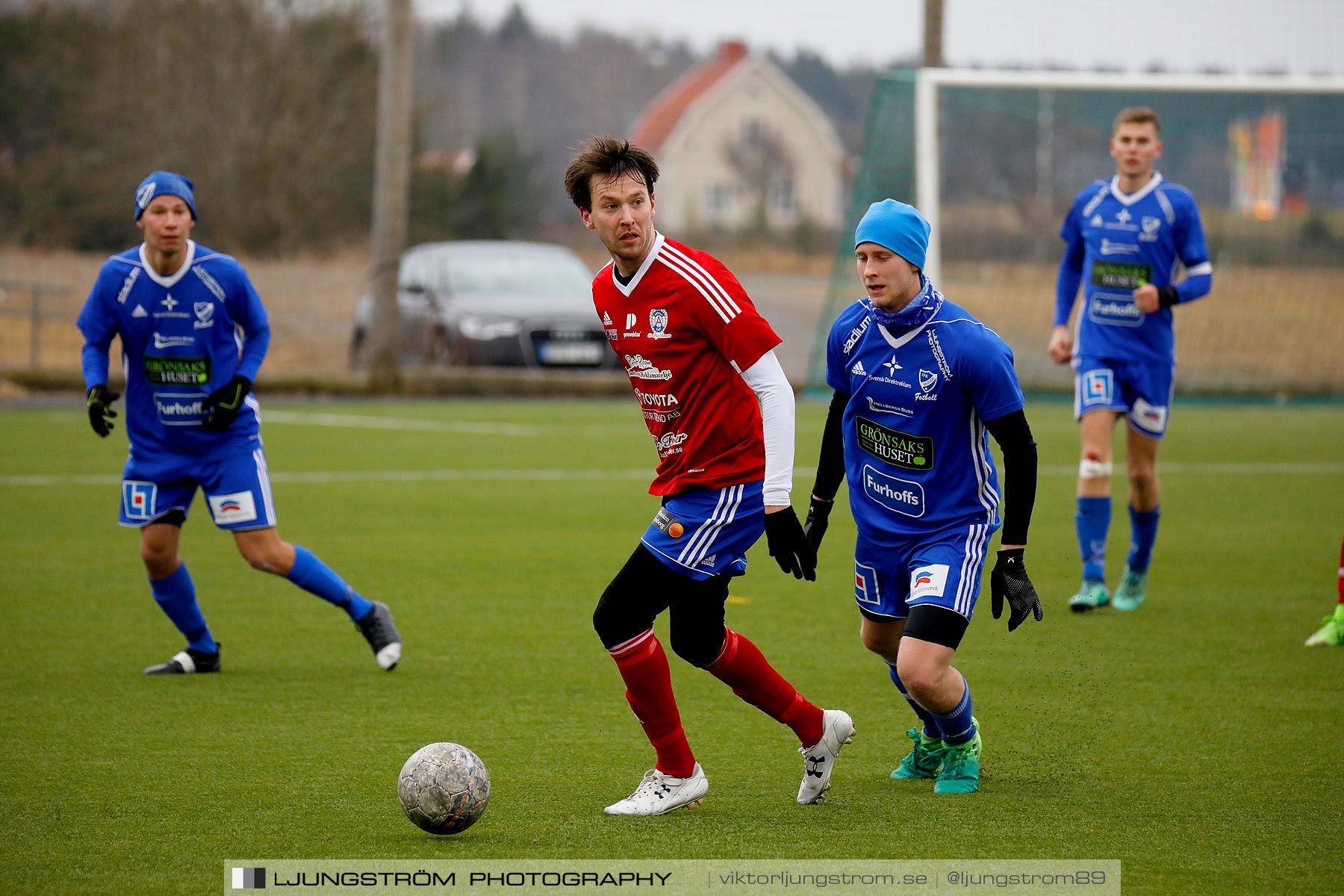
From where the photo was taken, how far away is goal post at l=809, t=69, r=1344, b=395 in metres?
17.2

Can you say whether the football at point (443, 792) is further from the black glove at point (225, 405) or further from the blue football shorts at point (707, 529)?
the black glove at point (225, 405)

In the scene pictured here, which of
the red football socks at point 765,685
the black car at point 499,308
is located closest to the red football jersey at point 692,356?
the red football socks at point 765,685

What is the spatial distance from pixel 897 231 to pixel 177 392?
10.6ft

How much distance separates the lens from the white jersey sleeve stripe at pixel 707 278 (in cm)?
439

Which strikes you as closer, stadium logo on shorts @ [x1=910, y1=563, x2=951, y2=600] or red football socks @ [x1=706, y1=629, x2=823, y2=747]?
stadium logo on shorts @ [x1=910, y1=563, x2=951, y2=600]

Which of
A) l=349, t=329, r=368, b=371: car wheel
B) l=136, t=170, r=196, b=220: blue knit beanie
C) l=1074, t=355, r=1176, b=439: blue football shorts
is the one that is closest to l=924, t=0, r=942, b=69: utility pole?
l=349, t=329, r=368, b=371: car wheel

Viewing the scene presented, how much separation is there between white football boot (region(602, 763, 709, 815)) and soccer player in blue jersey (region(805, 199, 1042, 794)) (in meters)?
0.67

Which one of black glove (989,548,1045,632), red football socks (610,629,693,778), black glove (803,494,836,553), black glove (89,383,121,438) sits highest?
black glove (89,383,121,438)

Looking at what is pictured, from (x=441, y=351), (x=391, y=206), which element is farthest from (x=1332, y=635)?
(x=391, y=206)

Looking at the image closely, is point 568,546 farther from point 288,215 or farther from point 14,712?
point 288,215

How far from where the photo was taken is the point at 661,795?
448cm

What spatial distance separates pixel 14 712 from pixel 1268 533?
7.70m

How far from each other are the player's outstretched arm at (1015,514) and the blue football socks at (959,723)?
0.99ft

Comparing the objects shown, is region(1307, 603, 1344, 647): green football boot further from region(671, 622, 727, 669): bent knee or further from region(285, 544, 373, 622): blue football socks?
region(285, 544, 373, 622): blue football socks
